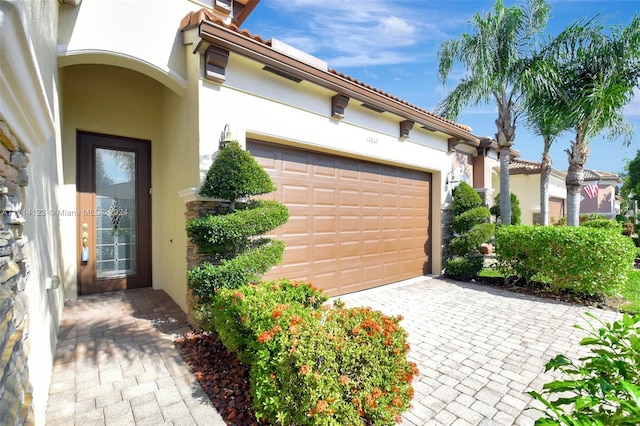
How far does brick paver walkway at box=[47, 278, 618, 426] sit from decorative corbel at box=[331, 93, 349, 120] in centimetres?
384

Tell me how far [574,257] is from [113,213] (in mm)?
9515

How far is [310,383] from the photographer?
2.14 m

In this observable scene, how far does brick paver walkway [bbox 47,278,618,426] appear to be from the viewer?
275 centimetres

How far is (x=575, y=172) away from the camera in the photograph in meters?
8.64

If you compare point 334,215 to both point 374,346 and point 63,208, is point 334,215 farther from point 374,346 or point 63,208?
point 63,208

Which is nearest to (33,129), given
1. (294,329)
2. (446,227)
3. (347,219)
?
(294,329)

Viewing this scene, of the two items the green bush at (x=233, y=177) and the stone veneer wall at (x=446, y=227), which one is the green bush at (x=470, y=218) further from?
the green bush at (x=233, y=177)

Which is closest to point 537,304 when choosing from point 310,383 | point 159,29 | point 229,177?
point 310,383

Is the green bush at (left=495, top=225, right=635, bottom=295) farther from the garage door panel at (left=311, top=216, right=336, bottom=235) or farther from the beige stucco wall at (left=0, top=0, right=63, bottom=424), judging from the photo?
the beige stucco wall at (left=0, top=0, right=63, bottom=424)

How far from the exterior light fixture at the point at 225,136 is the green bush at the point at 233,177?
23cm

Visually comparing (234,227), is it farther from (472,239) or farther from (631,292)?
(631,292)

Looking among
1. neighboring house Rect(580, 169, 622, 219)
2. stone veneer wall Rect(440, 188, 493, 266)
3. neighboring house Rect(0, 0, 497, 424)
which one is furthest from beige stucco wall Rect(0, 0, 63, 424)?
neighboring house Rect(580, 169, 622, 219)

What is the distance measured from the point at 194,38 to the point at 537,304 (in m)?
7.96

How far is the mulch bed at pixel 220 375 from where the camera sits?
2713 millimetres
